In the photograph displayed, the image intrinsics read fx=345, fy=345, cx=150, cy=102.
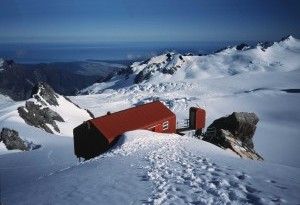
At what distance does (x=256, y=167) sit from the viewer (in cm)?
1723

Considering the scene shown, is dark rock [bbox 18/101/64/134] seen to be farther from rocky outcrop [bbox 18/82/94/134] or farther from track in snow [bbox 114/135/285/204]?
track in snow [bbox 114/135/285/204]

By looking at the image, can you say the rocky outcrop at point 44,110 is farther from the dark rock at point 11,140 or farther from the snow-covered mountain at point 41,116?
the dark rock at point 11,140

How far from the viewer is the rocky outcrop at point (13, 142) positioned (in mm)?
42000

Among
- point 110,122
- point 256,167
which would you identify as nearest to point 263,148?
point 110,122

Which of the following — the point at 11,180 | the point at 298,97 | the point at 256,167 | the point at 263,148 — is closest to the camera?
the point at 256,167

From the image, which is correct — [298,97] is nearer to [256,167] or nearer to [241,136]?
[241,136]

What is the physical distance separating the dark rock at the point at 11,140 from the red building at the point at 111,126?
8143mm

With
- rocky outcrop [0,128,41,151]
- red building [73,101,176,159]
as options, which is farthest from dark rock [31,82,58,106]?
red building [73,101,176,159]

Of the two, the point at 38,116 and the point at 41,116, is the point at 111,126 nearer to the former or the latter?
the point at 38,116

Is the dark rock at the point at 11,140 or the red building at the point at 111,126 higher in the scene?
the red building at the point at 111,126

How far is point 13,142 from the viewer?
4244cm

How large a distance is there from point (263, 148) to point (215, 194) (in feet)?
155

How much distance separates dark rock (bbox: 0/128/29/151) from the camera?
41.9m

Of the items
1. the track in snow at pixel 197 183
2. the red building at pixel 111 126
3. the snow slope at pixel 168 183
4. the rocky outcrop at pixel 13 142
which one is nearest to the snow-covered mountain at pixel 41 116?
the rocky outcrop at pixel 13 142
